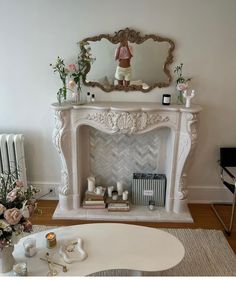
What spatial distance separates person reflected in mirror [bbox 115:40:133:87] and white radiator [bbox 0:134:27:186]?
1.25 meters

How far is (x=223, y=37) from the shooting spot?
2514 millimetres

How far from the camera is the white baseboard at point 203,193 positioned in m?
3.00

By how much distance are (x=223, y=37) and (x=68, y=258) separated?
2439mm

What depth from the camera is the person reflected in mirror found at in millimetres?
2551

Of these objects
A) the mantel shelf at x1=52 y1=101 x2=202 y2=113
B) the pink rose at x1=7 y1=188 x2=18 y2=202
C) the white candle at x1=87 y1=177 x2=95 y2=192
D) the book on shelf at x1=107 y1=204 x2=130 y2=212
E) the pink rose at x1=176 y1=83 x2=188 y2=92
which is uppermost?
the pink rose at x1=176 y1=83 x2=188 y2=92

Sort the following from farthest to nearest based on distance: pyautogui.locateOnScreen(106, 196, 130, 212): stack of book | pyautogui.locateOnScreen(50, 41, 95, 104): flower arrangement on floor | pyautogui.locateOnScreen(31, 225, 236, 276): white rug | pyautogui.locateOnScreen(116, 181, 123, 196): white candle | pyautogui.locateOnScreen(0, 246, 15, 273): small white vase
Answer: pyautogui.locateOnScreen(116, 181, 123, 196): white candle
pyautogui.locateOnScreen(106, 196, 130, 212): stack of book
pyautogui.locateOnScreen(50, 41, 95, 104): flower arrangement on floor
pyautogui.locateOnScreen(31, 225, 236, 276): white rug
pyautogui.locateOnScreen(0, 246, 15, 273): small white vase

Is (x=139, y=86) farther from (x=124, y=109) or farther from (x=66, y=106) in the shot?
(x=66, y=106)

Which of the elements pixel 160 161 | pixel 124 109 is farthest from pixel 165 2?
pixel 160 161

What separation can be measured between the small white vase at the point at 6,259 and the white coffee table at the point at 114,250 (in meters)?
0.07

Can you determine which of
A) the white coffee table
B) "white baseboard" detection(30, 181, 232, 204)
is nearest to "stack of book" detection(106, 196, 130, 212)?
"white baseboard" detection(30, 181, 232, 204)

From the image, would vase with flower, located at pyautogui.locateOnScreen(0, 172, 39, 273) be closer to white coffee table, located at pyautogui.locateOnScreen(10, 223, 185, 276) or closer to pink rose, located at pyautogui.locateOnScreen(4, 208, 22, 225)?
pink rose, located at pyautogui.locateOnScreen(4, 208, 22, 225)

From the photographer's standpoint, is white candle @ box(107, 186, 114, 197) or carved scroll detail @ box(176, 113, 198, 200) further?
white candle @ box(107, 186, 114, 197)

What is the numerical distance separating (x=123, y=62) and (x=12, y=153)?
1.54 m

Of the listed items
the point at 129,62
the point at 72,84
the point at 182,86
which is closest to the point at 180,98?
the point at 182,86
